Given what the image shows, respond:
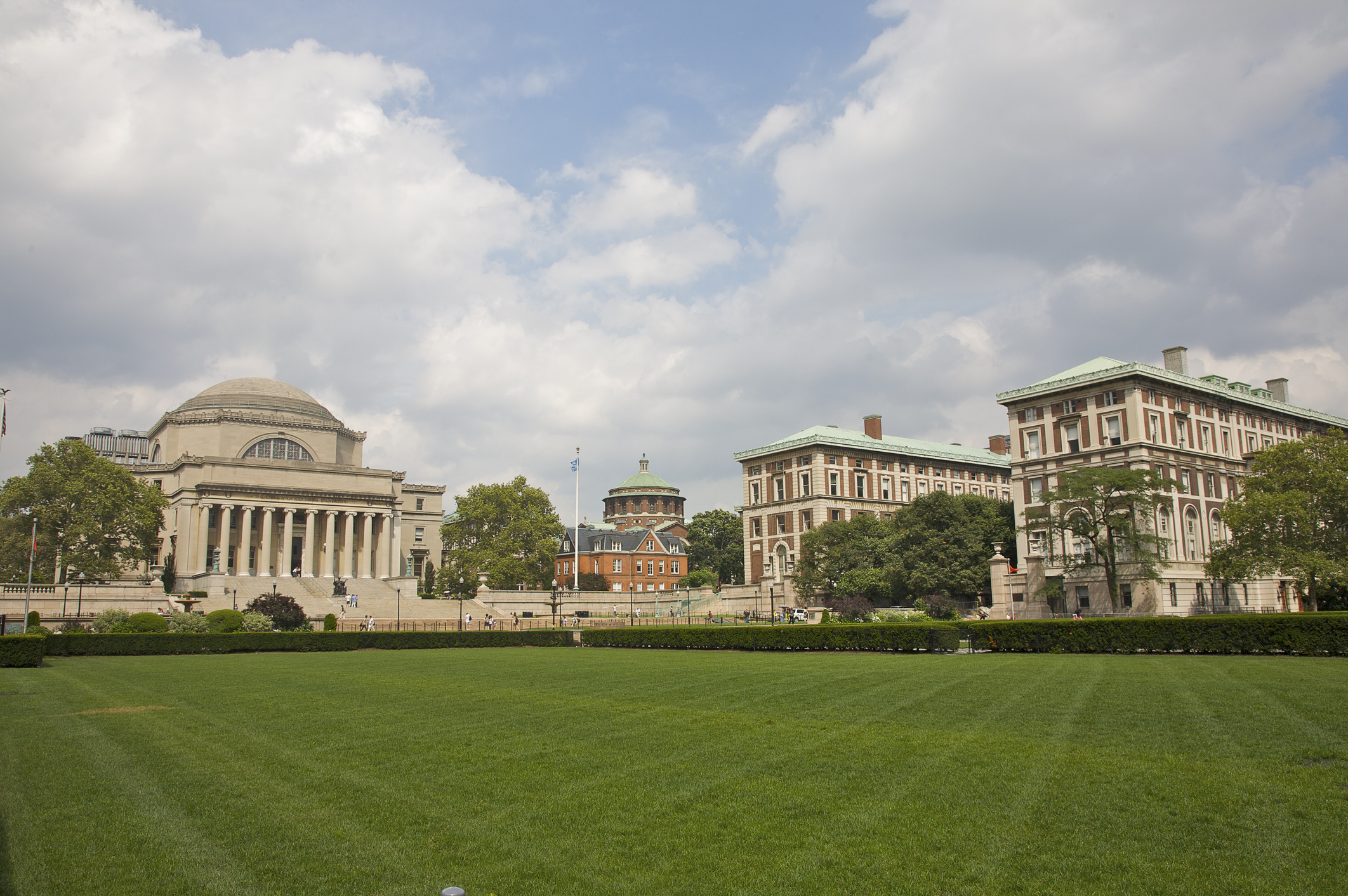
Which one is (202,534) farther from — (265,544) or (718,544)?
(718,544)

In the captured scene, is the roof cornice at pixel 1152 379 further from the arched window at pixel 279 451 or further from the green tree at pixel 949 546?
the arched window at pixel 279 451

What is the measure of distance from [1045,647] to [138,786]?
3023 centimetres

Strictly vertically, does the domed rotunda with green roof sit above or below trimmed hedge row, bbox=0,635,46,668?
above

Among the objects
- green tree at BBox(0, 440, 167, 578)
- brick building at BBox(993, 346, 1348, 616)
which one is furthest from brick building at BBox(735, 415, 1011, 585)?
green tree at BBox(0, 440, 167, 578)

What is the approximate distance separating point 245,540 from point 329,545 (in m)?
8.23

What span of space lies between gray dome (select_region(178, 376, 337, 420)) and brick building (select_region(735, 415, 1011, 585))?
162 ft

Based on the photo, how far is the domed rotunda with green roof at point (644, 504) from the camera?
147 metres

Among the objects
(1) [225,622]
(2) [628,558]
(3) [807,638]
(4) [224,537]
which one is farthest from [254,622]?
(2) [628,558]

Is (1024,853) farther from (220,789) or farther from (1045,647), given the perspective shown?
(1045,647)

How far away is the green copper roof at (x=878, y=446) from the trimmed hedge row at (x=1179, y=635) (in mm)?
59389

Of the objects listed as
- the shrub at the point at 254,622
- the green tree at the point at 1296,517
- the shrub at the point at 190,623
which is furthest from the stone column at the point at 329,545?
the green tree at the point at 1296,517

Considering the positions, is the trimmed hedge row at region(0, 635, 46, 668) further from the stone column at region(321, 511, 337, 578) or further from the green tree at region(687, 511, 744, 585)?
the green tree at region(687, 511, 744, 585)

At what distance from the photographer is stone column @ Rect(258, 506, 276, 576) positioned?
268 feet

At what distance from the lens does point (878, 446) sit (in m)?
96.8
